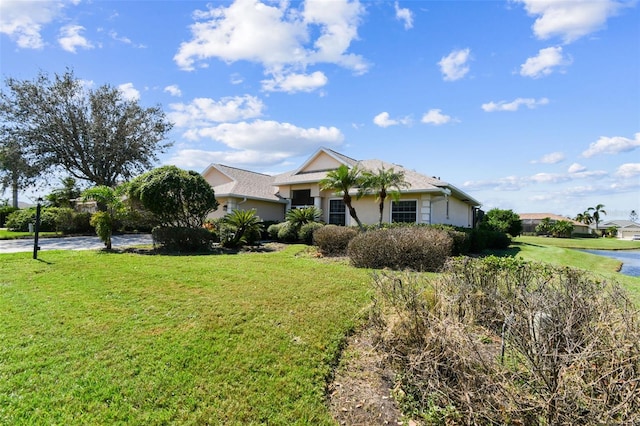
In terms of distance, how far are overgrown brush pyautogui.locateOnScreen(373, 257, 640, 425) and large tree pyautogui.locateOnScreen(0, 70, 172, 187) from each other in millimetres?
26574

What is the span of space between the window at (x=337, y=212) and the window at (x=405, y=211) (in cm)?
307

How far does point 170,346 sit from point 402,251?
7083mm

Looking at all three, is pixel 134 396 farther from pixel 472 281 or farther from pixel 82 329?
pixel 472 281

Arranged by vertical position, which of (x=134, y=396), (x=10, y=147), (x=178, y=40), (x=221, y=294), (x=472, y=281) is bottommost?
→ (x=134, y=396)

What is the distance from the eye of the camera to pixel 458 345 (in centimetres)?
Answer: 342

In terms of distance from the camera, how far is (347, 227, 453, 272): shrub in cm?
973

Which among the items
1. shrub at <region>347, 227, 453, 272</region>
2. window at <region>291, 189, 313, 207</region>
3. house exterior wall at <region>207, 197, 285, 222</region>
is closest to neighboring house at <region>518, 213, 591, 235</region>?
window at <region>291, 189, 313, 207</region>

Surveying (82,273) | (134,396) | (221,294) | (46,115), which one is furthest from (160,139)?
(134,396)

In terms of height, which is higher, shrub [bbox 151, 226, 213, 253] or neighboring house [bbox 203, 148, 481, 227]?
neighboring house [bbox 203, 148, 481, 227]

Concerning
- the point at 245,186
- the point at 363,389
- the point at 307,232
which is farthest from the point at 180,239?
the point at 363,389

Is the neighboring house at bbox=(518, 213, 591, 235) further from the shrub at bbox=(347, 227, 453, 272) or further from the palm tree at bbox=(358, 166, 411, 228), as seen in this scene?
the shrub at bbox=(347, 227, 453, 272)

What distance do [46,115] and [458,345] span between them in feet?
96.8

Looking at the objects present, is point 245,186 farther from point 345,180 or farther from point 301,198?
point 345,180

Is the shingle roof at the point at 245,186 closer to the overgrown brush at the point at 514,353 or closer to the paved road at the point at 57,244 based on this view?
the paved road at the point at 57,244
